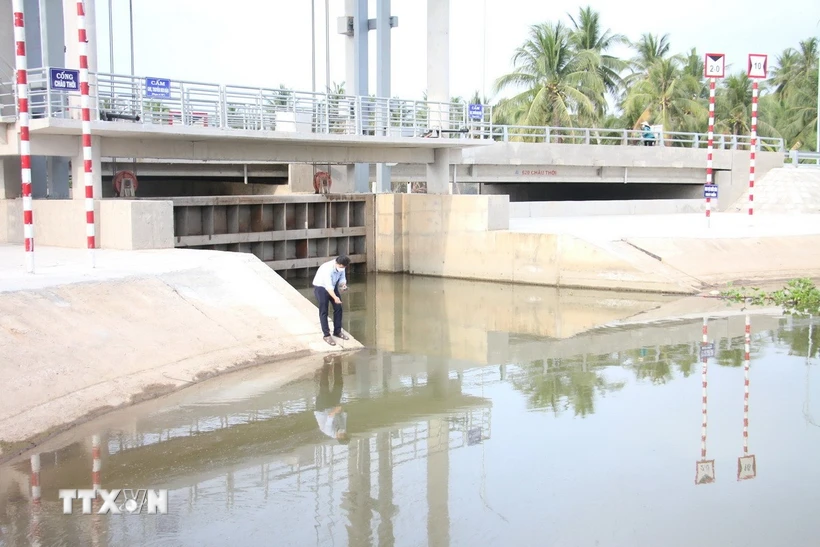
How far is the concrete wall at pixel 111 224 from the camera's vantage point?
18.8 meters

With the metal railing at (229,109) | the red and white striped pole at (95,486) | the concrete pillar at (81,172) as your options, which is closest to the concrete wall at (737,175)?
the metal railing at (229,109)

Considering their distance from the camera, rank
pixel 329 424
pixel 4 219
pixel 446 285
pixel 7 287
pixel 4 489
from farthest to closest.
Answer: pixel 446 285 → pixel 4 219 → pixel 7 287 → pixel 329 424 → pixel 4 489

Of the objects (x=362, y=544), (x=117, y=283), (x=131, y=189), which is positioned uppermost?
(x=131, y=189)

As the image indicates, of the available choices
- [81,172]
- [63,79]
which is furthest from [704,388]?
[81,172]

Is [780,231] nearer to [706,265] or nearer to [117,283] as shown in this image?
[706,265]

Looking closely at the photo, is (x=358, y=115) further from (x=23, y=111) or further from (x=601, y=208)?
(x=601, y=208)

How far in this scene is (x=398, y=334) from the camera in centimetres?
1809

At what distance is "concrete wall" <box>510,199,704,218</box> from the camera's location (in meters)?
34.0

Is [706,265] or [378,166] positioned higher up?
[378,166]

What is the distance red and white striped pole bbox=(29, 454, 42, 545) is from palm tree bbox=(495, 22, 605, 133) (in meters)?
34.8

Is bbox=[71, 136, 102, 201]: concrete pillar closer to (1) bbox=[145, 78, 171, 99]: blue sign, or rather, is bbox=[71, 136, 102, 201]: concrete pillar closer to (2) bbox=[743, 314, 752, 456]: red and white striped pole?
(1) bbox=[145, 78, 171, 99]: blue sign

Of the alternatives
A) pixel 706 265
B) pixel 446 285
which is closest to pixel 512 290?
pixel 446 285

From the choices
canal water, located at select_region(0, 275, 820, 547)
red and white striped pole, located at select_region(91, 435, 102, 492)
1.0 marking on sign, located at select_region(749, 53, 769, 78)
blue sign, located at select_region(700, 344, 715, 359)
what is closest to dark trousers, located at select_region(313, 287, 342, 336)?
canal water, located at select_region(0, 275, 820, 547)

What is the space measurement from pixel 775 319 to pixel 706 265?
15.1 feet
